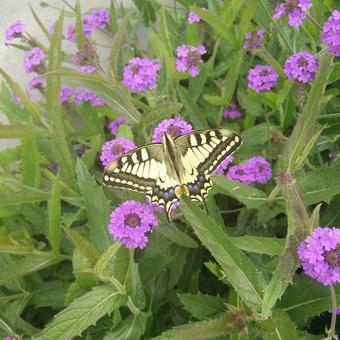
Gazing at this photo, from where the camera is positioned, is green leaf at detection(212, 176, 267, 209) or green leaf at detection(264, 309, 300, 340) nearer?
green leaf at detection(264, 309, 300, 340)

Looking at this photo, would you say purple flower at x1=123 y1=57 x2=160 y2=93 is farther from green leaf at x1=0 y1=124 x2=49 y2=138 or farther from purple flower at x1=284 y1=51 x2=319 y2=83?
purple flower at x1=284 y1=51 x2=319 y2=83

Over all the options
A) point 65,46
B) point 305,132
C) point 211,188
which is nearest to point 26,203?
point 211,188

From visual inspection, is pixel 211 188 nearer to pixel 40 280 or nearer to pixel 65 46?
pixel 40 280

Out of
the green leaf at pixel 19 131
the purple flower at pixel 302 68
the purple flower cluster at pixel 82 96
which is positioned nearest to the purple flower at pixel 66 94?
the purple flower cluster at pixel 82 96

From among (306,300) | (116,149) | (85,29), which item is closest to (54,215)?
(116,149)

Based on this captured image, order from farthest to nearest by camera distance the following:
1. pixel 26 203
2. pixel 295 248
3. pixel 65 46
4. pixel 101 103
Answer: pixel 65 46
pixel 101 103
pixel 26 203
pixel 295 248

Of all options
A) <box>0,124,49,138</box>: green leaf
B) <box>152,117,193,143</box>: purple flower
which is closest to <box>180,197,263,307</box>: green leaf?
<box>152,117,193,143</box>: purple flower

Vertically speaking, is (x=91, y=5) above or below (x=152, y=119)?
above
